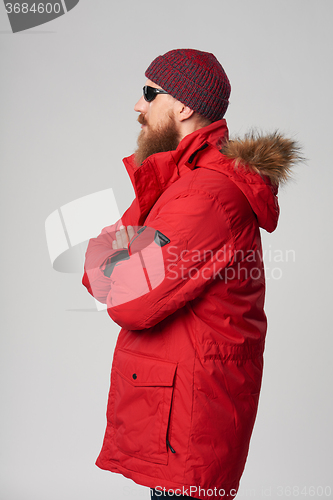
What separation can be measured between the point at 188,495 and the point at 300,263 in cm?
222

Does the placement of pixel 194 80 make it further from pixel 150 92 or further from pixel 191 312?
pixel 191 312

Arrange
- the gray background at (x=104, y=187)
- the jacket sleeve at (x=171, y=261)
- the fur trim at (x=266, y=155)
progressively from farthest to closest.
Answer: the gray background at (x=104, y=187) → the fur trim at (x=266, y=155) → the jacket sleeve at (x=171, y=261)

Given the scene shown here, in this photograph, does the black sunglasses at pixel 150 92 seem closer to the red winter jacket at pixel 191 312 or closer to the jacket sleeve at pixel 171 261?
the red winter jacket at pixel 191 312

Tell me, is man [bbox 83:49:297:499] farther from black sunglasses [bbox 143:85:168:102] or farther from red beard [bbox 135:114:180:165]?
black sunglasses [bbox 143:85:168:102]

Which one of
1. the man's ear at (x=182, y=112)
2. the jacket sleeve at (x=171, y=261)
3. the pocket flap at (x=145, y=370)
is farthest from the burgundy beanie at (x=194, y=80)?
the pocket flap at (x=145, y=370)

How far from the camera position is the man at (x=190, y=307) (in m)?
1.41

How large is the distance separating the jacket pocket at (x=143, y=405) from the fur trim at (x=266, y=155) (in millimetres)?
604

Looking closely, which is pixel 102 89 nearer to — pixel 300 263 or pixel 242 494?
pixel 300 263

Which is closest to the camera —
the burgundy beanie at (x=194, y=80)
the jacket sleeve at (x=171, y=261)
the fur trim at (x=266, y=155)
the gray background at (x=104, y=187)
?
the jacket sleeve at (x=171, y=261)

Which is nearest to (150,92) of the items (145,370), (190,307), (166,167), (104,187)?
(166,167)

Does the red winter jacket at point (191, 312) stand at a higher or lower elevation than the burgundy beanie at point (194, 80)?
lower

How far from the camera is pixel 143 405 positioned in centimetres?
150

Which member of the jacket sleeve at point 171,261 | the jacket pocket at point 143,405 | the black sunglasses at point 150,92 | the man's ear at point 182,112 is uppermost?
the black sunglasses at point 150,92

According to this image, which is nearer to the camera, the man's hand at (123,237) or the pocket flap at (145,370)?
the pocket flap at (145,370)
